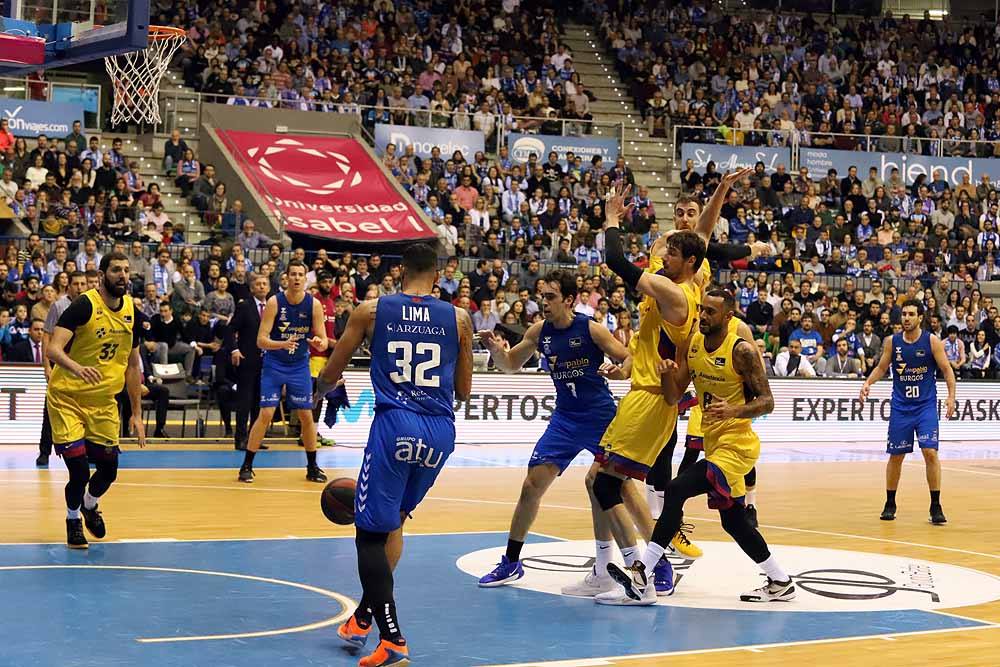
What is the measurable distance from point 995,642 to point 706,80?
2769 centimetres

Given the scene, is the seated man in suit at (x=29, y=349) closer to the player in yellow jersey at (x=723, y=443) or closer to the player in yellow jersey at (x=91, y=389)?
the player in yellow jersey at (x=91, y=389)

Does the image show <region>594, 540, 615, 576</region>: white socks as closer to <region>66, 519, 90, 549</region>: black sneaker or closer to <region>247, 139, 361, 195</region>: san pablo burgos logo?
<region>66, 519, 90, 549</region>: black sneaker

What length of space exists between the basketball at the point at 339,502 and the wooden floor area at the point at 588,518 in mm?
1037

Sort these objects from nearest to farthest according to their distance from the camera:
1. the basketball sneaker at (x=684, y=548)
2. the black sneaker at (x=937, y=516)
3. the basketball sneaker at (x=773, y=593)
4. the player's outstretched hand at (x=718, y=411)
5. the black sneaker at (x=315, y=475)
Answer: the player's outstretched hand at (x=718, y=411) < the basketball sneaker at (x=773, y=593) < the basketball sneaker at (x=684, y=548) < the black sneaker at (x=937, y=516) < the black sneaker at (x=315, y=475)

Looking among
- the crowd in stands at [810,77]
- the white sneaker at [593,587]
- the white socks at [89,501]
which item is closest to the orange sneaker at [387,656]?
the white sneaker at [593,587]

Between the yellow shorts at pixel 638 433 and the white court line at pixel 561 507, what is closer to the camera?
the yellow shorts at pixel 638 433

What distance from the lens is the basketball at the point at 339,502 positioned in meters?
7.72

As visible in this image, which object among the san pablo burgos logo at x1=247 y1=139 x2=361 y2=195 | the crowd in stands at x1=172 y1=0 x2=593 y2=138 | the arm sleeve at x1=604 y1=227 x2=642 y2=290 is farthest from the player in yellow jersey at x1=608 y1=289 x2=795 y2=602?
the crowd in stands at x1=172 y1=0 x2=593 y2=138

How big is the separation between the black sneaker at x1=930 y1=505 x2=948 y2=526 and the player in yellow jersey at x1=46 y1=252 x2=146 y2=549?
7.40m

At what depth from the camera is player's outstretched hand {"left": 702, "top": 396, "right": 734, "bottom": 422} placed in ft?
28.2

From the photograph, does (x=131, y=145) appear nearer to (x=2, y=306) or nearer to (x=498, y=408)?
(x=2, y=306)

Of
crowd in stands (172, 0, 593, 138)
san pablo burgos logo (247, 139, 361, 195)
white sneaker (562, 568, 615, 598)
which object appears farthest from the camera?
crowd in stands (172, 0, 593, 138)

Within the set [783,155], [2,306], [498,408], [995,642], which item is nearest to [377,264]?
[498,408]

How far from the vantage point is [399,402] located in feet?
23.2
